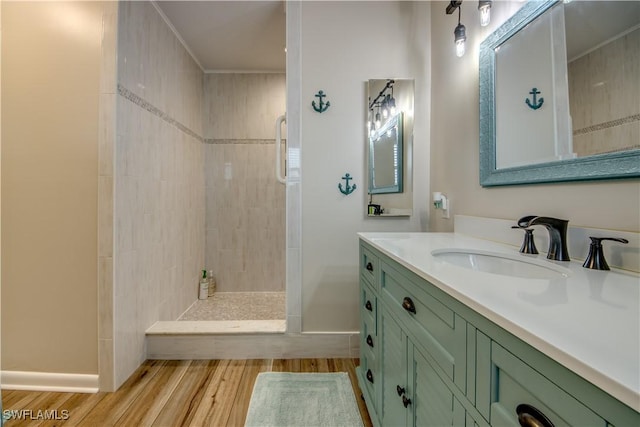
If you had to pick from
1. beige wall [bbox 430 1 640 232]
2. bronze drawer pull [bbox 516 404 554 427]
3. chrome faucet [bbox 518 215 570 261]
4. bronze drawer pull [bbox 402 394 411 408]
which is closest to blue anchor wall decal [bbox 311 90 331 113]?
beige wall [bbox 430 1 640 232]

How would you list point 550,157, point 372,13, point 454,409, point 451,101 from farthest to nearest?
point 372,13 → point 451,101 → point 550,157 → point 454,409

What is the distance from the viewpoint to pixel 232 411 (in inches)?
51.1

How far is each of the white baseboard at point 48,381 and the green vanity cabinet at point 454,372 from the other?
4.97 feet

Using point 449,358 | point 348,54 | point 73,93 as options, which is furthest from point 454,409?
point 73,93

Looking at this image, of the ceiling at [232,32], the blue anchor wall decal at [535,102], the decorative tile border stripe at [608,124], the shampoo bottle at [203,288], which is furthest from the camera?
the shampoo bottle at [203,288]

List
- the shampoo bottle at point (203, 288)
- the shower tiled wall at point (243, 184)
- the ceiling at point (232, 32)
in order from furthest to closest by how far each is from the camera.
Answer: the shower tiled wall at point (243, 184)
the shampoo bottle at point (203, 288)
the ceiling at point (232, 32)

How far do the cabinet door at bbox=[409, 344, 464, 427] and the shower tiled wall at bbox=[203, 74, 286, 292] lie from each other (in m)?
2.12

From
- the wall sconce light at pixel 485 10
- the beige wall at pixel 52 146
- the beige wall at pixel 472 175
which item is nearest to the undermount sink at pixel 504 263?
the beige wall at pixel 472 175

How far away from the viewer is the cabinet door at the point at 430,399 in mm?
566

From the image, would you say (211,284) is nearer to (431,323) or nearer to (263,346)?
(263,346)

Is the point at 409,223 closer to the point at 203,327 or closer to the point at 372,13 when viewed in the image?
the point at 372,13

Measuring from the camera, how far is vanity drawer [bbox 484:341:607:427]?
321 mm

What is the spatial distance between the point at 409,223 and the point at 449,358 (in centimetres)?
125

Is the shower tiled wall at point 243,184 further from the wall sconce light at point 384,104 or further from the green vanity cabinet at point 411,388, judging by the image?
the green vanity cabinet at point 411,388
